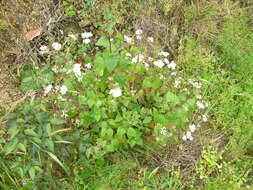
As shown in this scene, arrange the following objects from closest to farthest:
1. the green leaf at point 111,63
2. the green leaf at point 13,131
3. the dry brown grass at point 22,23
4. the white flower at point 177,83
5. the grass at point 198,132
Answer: the green leaf at point 13,131, the green leaf at point 111,63, the grass at point 198,132, the white flower at point 177,83, the dry brown grass at point 22,23

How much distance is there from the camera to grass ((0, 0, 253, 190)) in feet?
8.13

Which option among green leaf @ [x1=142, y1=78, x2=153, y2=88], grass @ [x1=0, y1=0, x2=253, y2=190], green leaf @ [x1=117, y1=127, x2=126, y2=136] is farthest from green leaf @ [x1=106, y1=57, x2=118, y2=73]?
grass @ [x1=0, y1=0, x2=253, y2=190]

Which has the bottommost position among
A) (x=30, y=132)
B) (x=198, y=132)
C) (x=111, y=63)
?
(x=198, y=132)

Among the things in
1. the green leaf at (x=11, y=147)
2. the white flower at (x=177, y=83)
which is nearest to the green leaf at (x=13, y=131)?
the green leaf at (x=11, y=147)

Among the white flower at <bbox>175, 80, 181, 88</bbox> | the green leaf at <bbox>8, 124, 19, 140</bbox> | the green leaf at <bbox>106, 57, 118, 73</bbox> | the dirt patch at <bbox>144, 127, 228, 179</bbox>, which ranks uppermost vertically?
the green leaf at <bbox>106, 57, 118, 73</bbox>

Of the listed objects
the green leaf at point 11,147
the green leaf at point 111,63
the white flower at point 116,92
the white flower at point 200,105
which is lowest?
the green leaf at point 11,147

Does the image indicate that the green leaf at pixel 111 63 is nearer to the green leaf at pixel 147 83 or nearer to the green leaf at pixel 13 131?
the green leaf at pixel 147 83

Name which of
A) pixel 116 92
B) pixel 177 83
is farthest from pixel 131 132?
pixel 177 83

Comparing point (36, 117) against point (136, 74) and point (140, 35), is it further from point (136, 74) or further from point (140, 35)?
point (140, 35)

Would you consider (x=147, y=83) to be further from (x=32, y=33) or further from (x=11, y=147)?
(x=32, y=33)

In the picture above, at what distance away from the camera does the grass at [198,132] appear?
248 cm

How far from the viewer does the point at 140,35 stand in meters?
3.14

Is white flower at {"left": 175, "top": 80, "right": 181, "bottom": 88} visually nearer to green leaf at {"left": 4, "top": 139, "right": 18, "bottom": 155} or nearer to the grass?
the grass

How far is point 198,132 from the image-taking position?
2.94 metres
